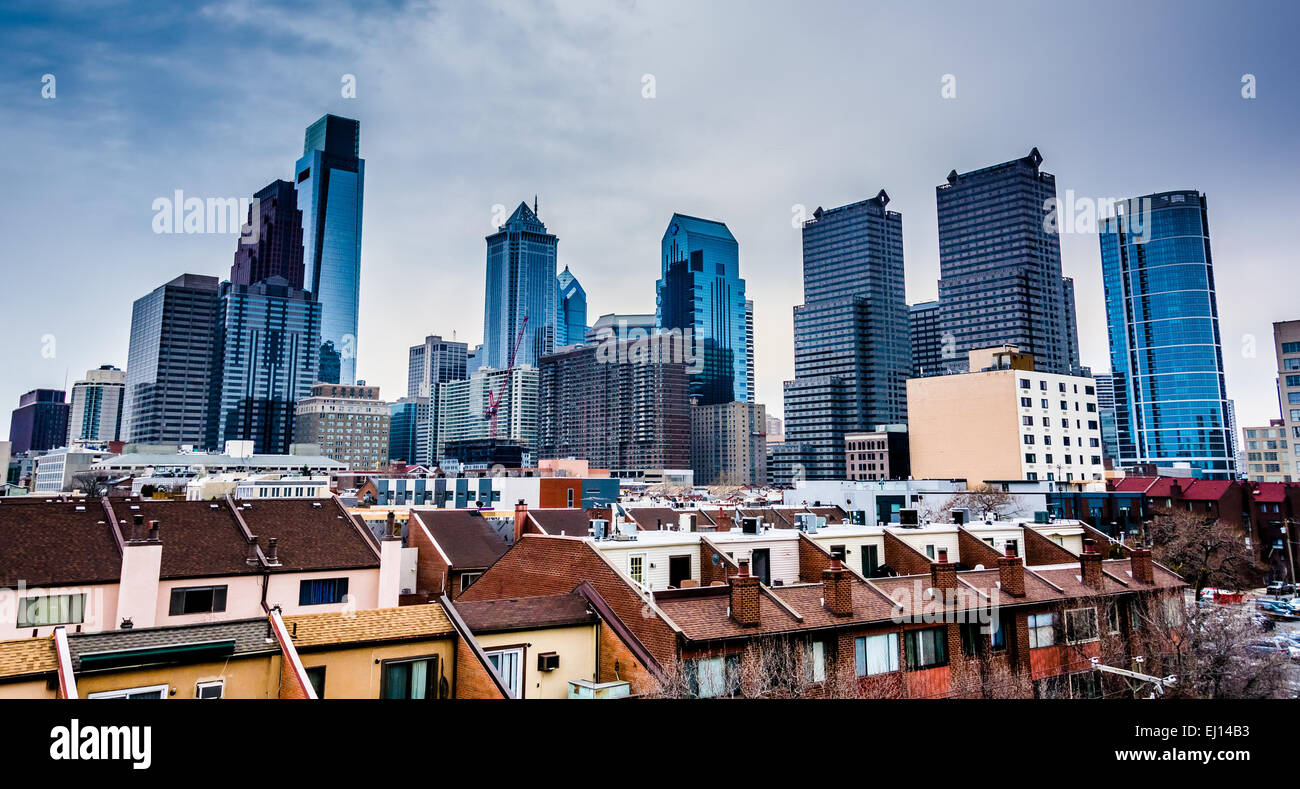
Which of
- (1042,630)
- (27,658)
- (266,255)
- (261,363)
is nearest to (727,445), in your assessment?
(261,363)

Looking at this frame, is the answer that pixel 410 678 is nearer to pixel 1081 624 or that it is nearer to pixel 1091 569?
pixel 1081 624

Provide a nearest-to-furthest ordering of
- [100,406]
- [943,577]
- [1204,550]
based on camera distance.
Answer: [943,577] → [1204,550] → [100,406]

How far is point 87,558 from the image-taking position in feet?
50.6

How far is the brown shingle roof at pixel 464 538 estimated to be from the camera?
24.5 meters

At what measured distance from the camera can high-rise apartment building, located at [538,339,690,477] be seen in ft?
524

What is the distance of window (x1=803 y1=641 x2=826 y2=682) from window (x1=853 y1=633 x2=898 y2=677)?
62 centimetres

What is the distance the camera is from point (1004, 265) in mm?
133250

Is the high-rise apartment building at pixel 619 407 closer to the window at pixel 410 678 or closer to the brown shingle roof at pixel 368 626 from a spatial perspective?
the brown shingle roof at pixel 368 626

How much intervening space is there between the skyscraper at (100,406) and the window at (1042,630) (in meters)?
141

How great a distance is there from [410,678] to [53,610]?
29.6ft

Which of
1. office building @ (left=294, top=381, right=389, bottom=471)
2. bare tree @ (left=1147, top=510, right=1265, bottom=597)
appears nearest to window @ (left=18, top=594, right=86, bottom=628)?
bare tree @ (left=1147, top=510, right=1265, bottom=597)

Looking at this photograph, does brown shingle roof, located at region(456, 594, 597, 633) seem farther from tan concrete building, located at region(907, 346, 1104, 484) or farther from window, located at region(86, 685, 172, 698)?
tan concrete building, located at region(907, 346, 1104, 484)

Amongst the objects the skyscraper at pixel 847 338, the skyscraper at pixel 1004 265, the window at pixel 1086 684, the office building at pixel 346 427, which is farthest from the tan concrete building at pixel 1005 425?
the office building at pixel 346 427
